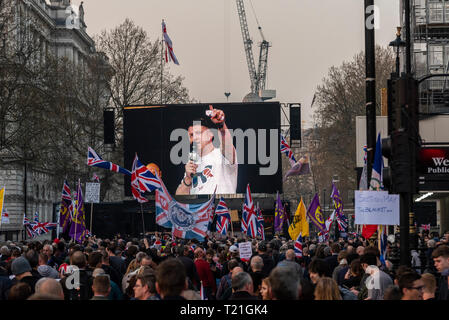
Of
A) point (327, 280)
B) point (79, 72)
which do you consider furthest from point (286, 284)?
point (79, 72)

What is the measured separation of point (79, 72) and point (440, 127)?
32515 millimetres

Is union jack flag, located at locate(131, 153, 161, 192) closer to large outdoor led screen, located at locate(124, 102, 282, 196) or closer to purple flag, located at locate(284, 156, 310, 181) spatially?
large outdoor led screen, located at locate(124, 102, 282, 196)

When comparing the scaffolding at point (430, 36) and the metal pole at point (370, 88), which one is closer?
the metal pole at point (370, 88)

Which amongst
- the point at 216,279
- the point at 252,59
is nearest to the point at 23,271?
the point at 216,279

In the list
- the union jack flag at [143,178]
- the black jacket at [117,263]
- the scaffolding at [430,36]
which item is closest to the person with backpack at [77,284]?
the black jacket at [117,263]

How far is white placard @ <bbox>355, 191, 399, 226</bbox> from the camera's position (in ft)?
35.3

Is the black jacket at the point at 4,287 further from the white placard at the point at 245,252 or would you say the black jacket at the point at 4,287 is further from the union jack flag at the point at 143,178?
the union jack flag at the point at 143,178

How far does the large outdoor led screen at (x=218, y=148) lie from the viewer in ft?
149

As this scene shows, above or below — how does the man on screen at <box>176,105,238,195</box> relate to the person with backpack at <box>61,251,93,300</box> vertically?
above

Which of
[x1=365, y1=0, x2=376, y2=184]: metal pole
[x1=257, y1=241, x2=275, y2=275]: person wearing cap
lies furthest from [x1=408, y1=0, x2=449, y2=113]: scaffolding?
[x1=257, y1=241, x2=275, y2=275]: person wearing cap

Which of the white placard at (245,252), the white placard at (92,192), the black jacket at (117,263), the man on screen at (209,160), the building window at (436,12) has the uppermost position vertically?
the building window at (436,12)

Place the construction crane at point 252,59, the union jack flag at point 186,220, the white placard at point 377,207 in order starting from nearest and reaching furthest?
the white placard at point 377,207 < the union jack flag at point 186,220 < the construction crane at point 252,59

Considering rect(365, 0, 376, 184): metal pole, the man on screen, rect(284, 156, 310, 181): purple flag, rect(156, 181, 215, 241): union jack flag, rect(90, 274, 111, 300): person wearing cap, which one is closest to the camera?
rect(90, 274, 111, 300): person wearing cap

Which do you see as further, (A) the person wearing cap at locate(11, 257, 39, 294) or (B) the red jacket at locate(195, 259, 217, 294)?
(B) the red jacket at locate(195, 259, 217, 294)
